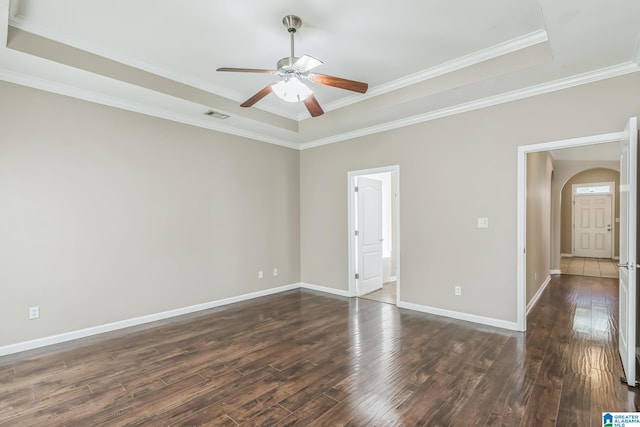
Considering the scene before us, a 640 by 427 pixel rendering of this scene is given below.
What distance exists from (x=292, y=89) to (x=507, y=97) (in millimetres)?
2643

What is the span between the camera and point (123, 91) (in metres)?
3.62

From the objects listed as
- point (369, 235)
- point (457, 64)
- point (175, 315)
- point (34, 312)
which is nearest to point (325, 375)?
point (175, 315)

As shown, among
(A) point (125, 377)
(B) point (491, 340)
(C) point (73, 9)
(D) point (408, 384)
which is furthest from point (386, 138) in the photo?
(A) point (125, 377)

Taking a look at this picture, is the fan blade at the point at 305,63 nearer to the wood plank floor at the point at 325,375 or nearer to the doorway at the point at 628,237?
the doorway at the point at 628,237

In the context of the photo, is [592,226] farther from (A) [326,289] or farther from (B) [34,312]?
(B) [34,312]

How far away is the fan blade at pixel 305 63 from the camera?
8.20 ft

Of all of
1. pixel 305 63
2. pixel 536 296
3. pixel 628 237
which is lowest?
pixel 536 296

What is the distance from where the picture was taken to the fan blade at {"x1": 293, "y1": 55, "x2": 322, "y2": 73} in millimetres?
2500

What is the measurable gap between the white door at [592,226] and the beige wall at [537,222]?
15.2 ft

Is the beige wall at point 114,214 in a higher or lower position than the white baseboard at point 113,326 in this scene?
higher

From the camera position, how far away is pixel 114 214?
3.87 metres

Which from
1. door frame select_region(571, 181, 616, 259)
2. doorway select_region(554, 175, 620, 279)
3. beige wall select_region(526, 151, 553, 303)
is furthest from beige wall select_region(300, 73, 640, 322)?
door frame select_region(571, 181, 616, 259)

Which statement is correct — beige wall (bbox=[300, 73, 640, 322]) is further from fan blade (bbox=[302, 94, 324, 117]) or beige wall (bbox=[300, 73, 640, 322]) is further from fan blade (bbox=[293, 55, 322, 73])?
fan blade (bbox=[293, 55, 322, 73])

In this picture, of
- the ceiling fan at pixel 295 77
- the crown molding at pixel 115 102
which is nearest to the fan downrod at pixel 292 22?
the ceiling fan at pixel 295 77
